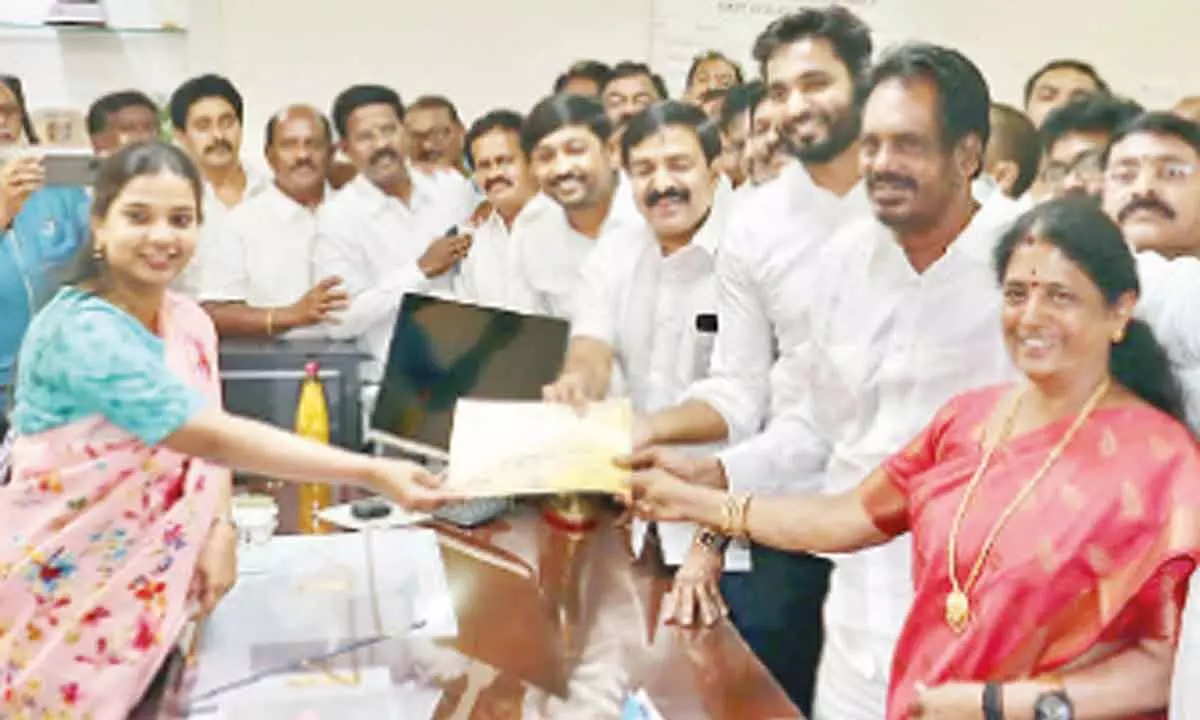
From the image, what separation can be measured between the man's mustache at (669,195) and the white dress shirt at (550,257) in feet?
1.02

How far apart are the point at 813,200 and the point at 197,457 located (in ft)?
2.83

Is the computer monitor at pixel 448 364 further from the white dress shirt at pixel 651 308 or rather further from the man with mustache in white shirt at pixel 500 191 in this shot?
the man with mustache in white shirt at pixel 500 191

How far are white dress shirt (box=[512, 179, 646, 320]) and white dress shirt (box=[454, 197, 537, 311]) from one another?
2 centimetres

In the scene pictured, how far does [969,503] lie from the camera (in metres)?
1.13

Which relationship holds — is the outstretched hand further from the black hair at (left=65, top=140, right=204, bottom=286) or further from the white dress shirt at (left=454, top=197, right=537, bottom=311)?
the white dress shirt at (left=454, top=197, right=537, bottom=311)

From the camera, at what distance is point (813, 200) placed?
1585mm

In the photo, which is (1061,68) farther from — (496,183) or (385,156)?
(385,156)

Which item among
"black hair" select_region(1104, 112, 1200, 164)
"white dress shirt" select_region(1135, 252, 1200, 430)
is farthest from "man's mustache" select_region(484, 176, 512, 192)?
"white dress shirt" select_region(1135, 252, 1200, 430)

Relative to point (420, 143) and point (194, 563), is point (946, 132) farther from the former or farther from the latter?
point (420, 143)

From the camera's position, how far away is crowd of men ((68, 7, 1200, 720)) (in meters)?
1.23

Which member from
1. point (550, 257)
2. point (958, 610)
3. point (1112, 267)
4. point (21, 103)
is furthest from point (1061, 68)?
point (21, 103)

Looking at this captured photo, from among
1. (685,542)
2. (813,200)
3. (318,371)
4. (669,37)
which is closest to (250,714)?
(685,542)

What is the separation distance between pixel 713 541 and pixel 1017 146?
0.70 meters

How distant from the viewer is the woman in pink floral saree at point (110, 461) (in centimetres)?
134
